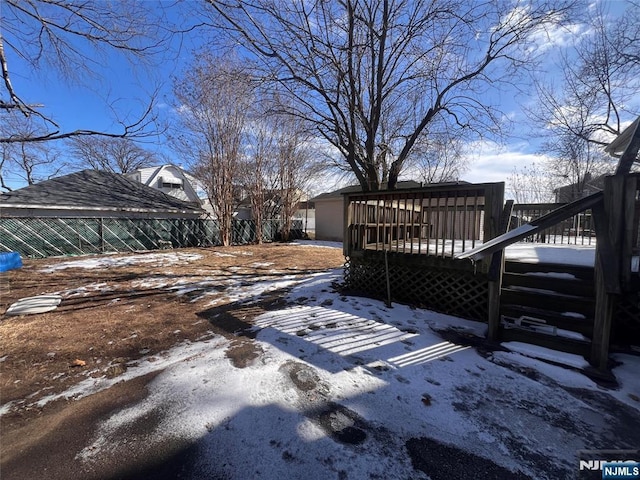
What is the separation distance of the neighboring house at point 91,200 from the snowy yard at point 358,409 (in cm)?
1276

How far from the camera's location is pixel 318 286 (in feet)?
20.4

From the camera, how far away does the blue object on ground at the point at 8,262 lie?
8203 millimetres

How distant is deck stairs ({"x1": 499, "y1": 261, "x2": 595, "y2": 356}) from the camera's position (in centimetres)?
306

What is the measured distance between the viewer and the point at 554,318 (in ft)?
10.6

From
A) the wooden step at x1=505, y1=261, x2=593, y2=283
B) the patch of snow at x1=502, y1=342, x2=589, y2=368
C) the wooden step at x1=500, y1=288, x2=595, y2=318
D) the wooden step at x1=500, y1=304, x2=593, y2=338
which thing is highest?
the wooden step at x1=505, y1=261, x2=593, y2=283

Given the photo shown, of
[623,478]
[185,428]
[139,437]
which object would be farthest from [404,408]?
[139,437]

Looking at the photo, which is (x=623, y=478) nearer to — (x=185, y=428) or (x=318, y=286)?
(x=185, y=428)

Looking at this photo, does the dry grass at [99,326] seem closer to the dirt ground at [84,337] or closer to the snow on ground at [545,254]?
the dirt ground at [84,337]

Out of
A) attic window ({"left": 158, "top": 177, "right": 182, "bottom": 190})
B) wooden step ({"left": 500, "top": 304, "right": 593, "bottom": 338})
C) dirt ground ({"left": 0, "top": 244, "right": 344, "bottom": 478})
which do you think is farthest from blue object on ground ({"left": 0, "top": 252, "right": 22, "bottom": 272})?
attic window ({"left": 158, "top": 177, "right": 182, "bottom": 190})

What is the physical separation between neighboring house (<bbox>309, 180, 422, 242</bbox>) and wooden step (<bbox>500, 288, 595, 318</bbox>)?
15695 millimetres

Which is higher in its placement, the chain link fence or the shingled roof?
the shingled roof

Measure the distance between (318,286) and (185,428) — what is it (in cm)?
435

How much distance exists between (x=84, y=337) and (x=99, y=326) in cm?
38

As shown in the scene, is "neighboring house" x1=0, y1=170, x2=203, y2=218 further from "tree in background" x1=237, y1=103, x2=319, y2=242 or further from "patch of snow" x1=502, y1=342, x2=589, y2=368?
"patch of snow" x1=502, y1=342, x2=589, y2=368
